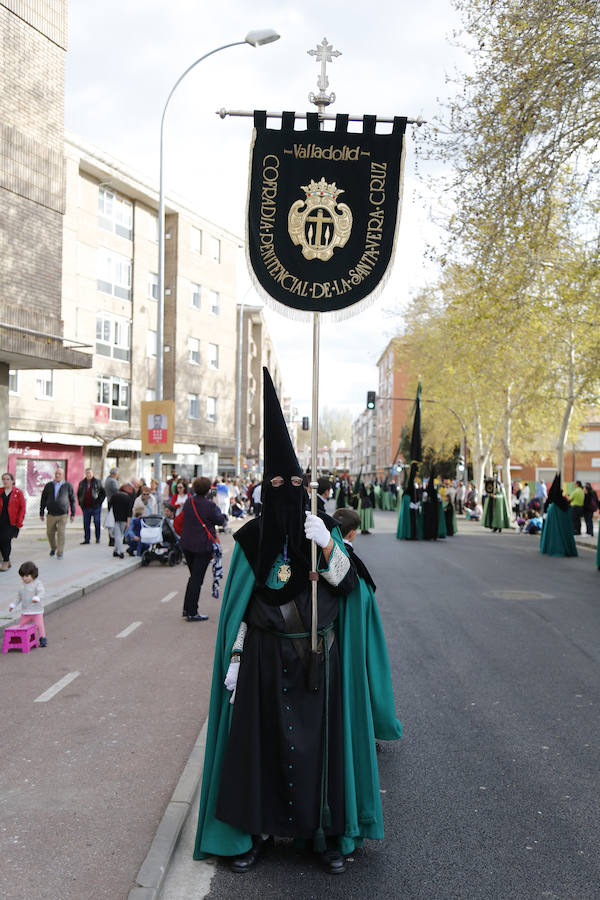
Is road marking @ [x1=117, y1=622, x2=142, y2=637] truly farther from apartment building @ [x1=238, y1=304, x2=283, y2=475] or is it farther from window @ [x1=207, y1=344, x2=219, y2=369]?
apartment building @ [x1=238, y1=304, x2=283, y2=475]

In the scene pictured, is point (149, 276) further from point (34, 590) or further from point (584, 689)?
point (584, 689)

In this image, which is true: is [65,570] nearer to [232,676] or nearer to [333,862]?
[232,676]

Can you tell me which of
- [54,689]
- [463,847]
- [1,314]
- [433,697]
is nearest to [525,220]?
[1,314]

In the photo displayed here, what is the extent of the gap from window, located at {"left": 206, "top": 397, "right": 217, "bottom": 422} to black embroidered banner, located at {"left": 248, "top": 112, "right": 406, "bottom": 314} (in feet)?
138

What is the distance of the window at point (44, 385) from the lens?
32.1 m

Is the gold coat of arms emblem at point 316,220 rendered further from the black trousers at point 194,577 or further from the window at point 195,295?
the window at point 195,295

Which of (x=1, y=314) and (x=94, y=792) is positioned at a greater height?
(x=1, y=314)

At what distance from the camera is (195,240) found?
145 ft

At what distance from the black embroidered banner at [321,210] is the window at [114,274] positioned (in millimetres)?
34389

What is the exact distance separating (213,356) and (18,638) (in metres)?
38.9

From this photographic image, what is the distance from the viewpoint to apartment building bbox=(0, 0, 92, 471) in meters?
16.2

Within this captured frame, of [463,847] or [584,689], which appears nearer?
[463,847]

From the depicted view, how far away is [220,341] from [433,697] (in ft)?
136

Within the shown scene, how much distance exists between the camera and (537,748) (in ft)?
17.7
